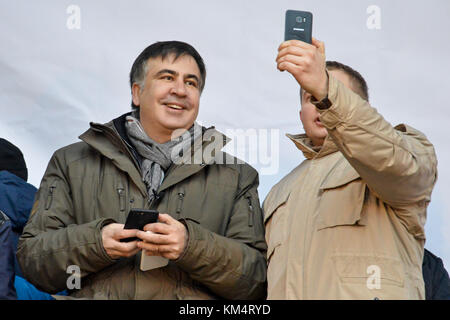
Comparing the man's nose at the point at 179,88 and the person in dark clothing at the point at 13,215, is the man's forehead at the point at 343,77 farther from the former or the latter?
the person in dark clothing at the point at 13,215

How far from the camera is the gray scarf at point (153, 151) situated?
271 cm

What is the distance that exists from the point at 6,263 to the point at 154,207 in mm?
570

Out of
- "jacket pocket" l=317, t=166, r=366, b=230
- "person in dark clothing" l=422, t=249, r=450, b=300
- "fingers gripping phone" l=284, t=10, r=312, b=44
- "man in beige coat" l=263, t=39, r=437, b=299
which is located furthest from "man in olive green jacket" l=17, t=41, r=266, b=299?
"person in dark clothing" l=422, t=249, r=450, b=300

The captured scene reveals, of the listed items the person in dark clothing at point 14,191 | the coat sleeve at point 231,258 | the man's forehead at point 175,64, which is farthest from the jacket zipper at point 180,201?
the person in dark clothing at point 14,191

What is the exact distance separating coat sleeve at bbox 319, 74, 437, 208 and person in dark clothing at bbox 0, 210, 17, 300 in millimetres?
1261

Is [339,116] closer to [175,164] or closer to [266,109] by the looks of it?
[175,164]

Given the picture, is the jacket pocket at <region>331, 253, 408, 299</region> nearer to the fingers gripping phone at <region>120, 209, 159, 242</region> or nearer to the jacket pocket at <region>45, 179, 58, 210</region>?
the fingers gripping phone at <region>120, 209, 159, 242</region>

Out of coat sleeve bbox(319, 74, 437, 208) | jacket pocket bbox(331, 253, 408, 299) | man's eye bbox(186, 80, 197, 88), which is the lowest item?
jacket pocket bbox(331, 253, 408, 299)

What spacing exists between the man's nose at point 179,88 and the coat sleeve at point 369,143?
3.15 feet

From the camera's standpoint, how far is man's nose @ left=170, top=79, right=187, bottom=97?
294 centimetres

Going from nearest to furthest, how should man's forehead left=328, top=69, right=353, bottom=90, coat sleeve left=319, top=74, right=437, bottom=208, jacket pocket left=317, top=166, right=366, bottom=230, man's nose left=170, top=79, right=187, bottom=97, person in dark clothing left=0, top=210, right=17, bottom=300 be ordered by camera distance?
1. coat sleeve left=319, top=74, right=437, bottom=208
2. jacket pocket left=317, top=166, right=366, bottom=230
3. person in dark clothing left=0, top=210, right=17, bottom=300
4. man's forehead left=328, top=69, right=353, bottom=90
5. man's nose left=170, top=79, right=187, bottom=97

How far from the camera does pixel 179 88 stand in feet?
9.70

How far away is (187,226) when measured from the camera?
8.02 feet

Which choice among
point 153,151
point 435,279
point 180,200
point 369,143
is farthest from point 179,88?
point 435,279
